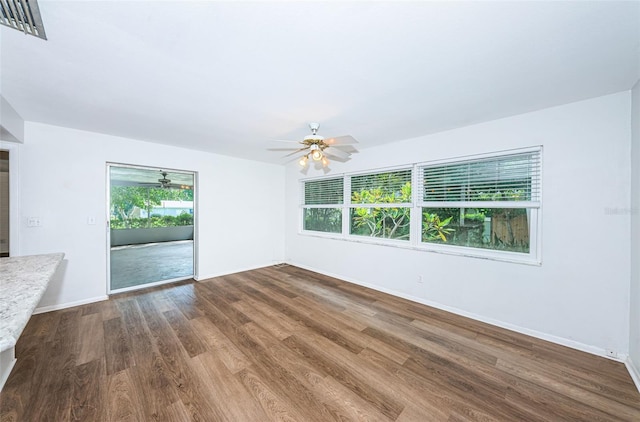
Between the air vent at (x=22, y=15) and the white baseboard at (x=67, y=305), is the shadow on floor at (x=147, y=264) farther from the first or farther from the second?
the air vent at (x=22, y=15)

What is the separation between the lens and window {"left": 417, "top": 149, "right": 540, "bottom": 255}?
260cm

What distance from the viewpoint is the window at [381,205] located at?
3.65 meters

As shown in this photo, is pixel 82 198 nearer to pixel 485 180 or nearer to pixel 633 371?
pixel 485 180

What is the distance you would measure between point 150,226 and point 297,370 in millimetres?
8368

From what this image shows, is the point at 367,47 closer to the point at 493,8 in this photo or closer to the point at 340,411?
the point at 493,8

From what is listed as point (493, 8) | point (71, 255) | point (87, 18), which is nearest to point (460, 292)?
point (493, 8)

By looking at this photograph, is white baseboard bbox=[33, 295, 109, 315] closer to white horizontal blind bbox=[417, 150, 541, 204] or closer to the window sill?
the window sill

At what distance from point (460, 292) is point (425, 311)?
50 centimetres

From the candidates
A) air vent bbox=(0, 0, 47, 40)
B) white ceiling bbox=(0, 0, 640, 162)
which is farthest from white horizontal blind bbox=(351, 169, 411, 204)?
air vent bbox=(0, 0, 47, 40)

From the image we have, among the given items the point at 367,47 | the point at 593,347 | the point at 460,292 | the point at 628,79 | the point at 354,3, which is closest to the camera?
the point at 354,3

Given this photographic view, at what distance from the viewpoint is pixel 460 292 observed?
2.98 m

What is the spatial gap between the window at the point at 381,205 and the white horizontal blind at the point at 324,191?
1.03 feet

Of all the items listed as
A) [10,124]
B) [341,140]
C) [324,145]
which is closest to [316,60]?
[341,140]

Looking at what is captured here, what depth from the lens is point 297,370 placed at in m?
1.96
